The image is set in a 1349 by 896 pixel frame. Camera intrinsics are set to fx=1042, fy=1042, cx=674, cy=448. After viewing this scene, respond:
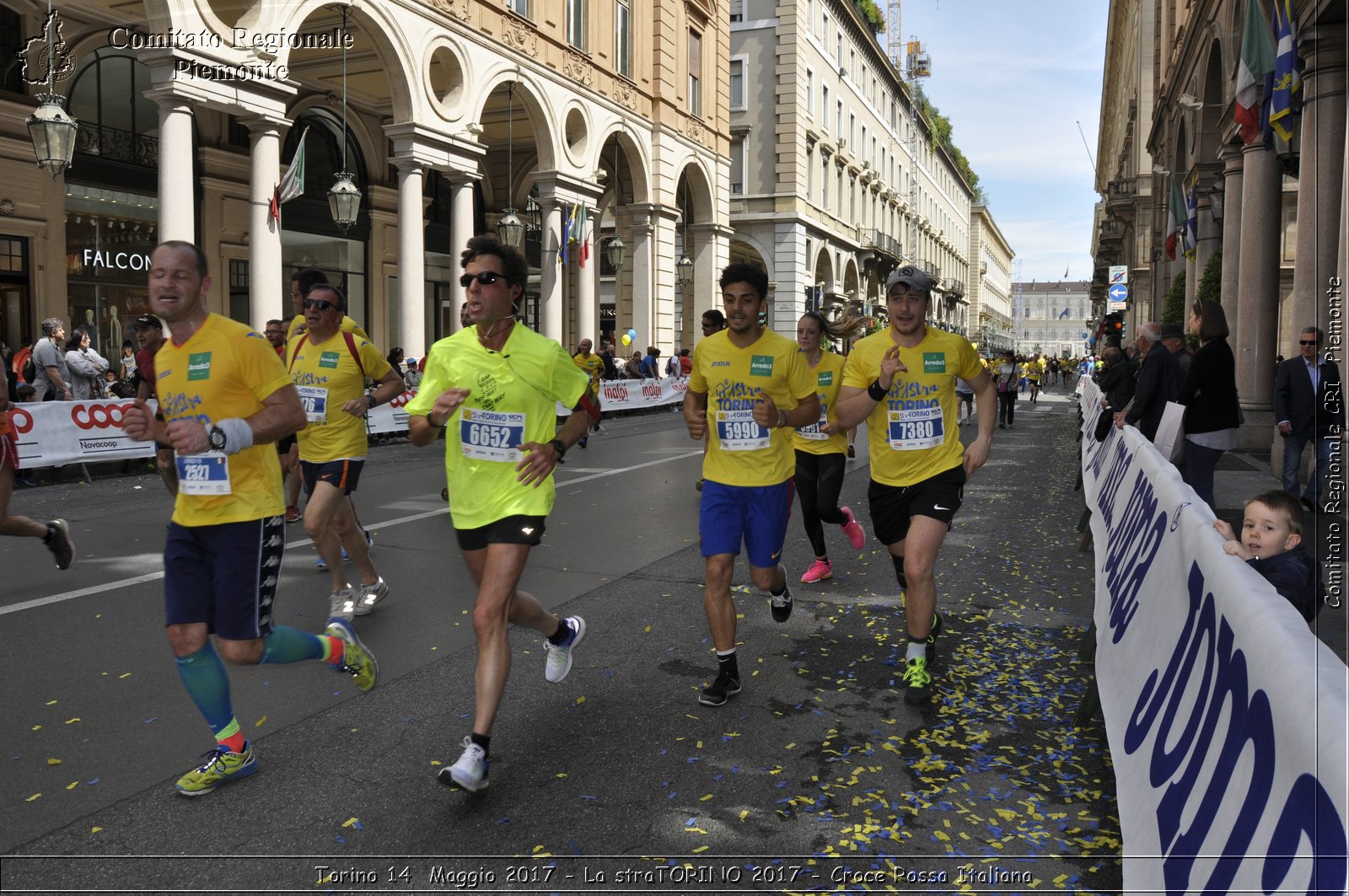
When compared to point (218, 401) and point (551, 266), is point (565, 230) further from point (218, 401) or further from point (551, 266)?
point (218, 401)

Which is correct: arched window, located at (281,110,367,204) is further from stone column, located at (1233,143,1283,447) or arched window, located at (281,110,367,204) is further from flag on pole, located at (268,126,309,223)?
stone column, located at (1233,143,1283,447)

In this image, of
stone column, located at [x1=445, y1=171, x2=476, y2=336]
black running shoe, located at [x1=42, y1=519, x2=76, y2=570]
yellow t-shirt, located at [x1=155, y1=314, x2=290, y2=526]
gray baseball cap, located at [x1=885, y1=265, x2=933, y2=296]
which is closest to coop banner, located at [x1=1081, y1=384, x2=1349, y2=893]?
gray baseball cap, located at [x1=885, y1=265, x2=933, y2=296]

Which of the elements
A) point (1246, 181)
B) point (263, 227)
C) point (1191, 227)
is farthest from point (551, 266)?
point (1246, 181)

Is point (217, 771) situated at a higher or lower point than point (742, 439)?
lower

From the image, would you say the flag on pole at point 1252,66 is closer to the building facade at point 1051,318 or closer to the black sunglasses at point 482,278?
the black sunglasses at point 482,278

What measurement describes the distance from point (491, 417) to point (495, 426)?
4 centimetres

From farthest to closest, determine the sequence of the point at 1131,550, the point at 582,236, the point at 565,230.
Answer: the point at 582,236 < the point at 565,230 < the point at 1131,550

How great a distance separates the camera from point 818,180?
49.1 meters

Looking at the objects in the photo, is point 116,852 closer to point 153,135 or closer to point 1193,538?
point 1193,538

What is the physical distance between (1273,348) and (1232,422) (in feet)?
28.8

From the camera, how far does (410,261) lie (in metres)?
22.0

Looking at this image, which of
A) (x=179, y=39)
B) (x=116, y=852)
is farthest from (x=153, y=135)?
(x=116, y=852)

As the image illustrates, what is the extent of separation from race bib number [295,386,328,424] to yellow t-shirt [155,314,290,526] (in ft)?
8.15

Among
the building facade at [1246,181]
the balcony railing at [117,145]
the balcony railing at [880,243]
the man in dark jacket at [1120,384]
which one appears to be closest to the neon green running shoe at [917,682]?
the building facade at [1246,181]
